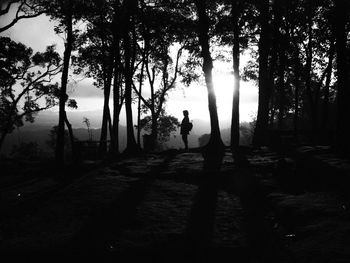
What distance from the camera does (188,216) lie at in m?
6.89

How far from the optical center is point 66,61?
64.0 ft

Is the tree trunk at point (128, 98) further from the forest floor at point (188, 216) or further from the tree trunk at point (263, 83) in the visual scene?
the forest floor at point (188, 216)

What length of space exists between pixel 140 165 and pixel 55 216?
7.13 meters

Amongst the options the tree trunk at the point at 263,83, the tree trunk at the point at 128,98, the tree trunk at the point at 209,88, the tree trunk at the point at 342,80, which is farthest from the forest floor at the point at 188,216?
the tree trunk at the point at 263,83

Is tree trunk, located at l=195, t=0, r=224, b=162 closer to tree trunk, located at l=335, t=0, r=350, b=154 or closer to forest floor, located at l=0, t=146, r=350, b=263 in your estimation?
forest floor, located at l=0, t=146, r=350, b=263

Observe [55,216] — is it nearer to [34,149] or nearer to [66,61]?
[66,61]

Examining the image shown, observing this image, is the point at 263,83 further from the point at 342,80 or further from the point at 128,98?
the point at 342,80

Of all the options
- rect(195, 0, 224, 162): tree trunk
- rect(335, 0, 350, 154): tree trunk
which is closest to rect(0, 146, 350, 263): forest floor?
rect(335, 0, 350, 154): tree trunk

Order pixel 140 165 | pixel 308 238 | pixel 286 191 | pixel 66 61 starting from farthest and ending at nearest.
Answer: pixel 66 61, pixel 140 165, pixel 286 191, pixel 308 238

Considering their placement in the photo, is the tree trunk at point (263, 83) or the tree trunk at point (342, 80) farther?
the tree trunk at point (263, 83)

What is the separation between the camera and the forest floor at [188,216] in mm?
5062

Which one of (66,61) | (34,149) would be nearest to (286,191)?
(66,61)

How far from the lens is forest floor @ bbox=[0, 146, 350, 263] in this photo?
5062mm

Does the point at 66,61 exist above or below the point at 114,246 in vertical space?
above
